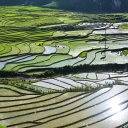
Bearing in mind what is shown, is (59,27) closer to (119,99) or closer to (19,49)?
(19,49)

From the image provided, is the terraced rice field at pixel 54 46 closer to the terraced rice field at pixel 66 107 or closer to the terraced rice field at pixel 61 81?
the terraced rice field at pixel 61 81

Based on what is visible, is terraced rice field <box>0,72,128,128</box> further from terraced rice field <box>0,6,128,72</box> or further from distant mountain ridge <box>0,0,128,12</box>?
distant mountain ridge <box>0,0,128,12</box>

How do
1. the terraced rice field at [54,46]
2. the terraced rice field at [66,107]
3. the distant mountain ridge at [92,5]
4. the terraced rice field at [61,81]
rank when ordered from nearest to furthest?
the terraced rice field at [66,107]
the terraced rice field at [61,81]
the terraced rice field at [54,46]
the distant mountain ridge at [92,5]

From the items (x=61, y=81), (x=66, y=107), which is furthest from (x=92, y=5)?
(x=66, y=107)

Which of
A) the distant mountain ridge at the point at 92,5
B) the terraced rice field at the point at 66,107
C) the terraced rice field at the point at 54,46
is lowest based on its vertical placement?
the terraced rice field at the point at 66,107

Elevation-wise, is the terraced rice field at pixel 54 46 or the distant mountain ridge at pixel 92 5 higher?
the distant mountain ridge at pixel 92 5

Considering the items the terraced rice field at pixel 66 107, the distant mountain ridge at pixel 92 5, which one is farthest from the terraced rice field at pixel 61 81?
the distant mountain ridge at pixel 92 5

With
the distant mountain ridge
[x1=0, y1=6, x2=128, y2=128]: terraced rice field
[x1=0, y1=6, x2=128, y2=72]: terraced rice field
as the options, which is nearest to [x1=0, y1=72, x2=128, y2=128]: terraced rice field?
[x1=0, y1=6, x2=128, y2=128]: terraced rice field

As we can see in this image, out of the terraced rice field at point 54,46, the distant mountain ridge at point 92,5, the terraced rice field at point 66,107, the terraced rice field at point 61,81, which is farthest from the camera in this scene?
the distant mountain ridge at point 92,5

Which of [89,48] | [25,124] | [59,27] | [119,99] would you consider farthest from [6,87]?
[59,27]

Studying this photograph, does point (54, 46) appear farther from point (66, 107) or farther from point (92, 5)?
point (92, 5)
